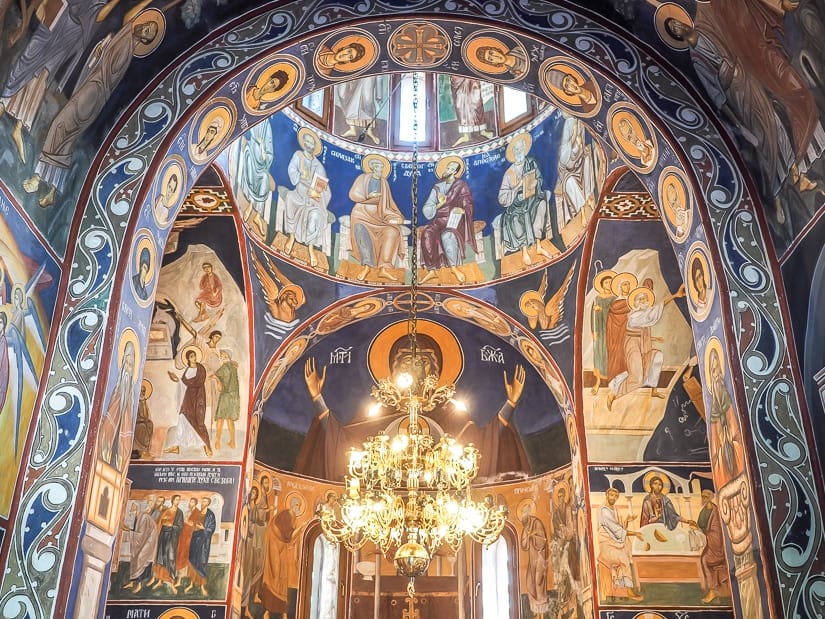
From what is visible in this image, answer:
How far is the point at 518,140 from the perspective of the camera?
13859mm

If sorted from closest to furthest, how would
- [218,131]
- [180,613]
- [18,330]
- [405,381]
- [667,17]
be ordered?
[18,330], [667,17], [218,131], [405,381], [180,613]

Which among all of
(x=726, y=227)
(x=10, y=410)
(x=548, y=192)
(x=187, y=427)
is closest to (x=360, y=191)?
(x=548, y=192)

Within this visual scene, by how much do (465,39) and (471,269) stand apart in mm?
6009

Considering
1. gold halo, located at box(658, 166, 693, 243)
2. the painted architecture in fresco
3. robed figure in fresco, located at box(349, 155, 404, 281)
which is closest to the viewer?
the painted architecture in fresco

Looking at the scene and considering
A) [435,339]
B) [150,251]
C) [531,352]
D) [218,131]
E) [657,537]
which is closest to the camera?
[150,251]

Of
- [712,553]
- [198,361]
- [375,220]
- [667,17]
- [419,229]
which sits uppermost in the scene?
[375,220]

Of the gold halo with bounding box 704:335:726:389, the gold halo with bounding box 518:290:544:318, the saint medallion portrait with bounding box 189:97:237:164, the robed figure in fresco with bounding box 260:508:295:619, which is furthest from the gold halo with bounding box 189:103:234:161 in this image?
the robed figure in fresco with bounding box 260:508:295:619

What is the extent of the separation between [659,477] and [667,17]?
7.74 meters

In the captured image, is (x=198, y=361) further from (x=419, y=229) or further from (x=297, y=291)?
(x=419, y=229)

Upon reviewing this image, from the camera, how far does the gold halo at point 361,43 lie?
847 cm

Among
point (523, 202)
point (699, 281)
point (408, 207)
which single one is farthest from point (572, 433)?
point (699, 281)

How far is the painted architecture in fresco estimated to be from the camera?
259 inches

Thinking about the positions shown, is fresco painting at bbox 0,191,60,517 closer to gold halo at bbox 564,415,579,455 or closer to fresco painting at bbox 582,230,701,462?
fresco painting at bbox 582,230,701,462

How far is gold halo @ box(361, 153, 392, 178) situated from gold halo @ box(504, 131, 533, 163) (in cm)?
199
